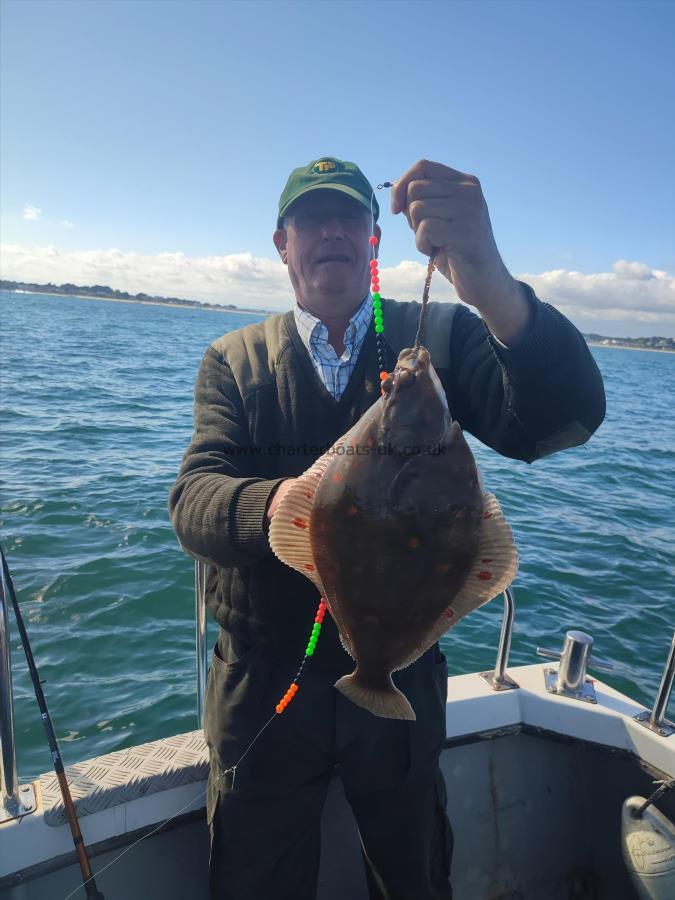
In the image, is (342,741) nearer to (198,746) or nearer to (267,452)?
(198,746)

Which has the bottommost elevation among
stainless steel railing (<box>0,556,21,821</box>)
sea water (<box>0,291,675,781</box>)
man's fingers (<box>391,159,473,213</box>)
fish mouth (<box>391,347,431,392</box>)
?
sea water (<box>0,291,675,781</box>)

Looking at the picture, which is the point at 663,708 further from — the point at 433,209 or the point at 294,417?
the point at 433,209

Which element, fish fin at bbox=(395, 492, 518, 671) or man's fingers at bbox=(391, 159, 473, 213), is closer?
fish fin at bbox=(395, 492, 518, 671)

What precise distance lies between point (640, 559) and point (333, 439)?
8863 millimetres

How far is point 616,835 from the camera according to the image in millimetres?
3484

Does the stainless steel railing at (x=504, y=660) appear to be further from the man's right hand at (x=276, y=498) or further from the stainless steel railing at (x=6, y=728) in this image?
the stainless steel railing at (x=6, y=728)

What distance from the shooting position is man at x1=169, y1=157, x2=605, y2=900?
2275 mm

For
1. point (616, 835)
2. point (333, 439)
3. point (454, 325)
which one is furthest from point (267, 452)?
point (616, 835)

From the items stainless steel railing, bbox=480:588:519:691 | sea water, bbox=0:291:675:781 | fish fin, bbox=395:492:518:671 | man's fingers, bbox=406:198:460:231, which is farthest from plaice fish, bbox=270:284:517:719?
sea water, bbox=0:291:675:781

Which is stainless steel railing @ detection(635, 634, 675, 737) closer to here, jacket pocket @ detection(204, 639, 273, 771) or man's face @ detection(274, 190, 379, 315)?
jacket pocket @ detection(204, 639, 273, 771)

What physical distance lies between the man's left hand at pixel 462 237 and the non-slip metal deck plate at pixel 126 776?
99.7 inches

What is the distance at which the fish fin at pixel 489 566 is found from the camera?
6.29ft

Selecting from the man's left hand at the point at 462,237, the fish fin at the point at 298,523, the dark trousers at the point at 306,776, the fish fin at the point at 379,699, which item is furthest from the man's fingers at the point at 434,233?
the dark trousers at the point at 306,776

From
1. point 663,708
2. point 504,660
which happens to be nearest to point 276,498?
point 504,660
